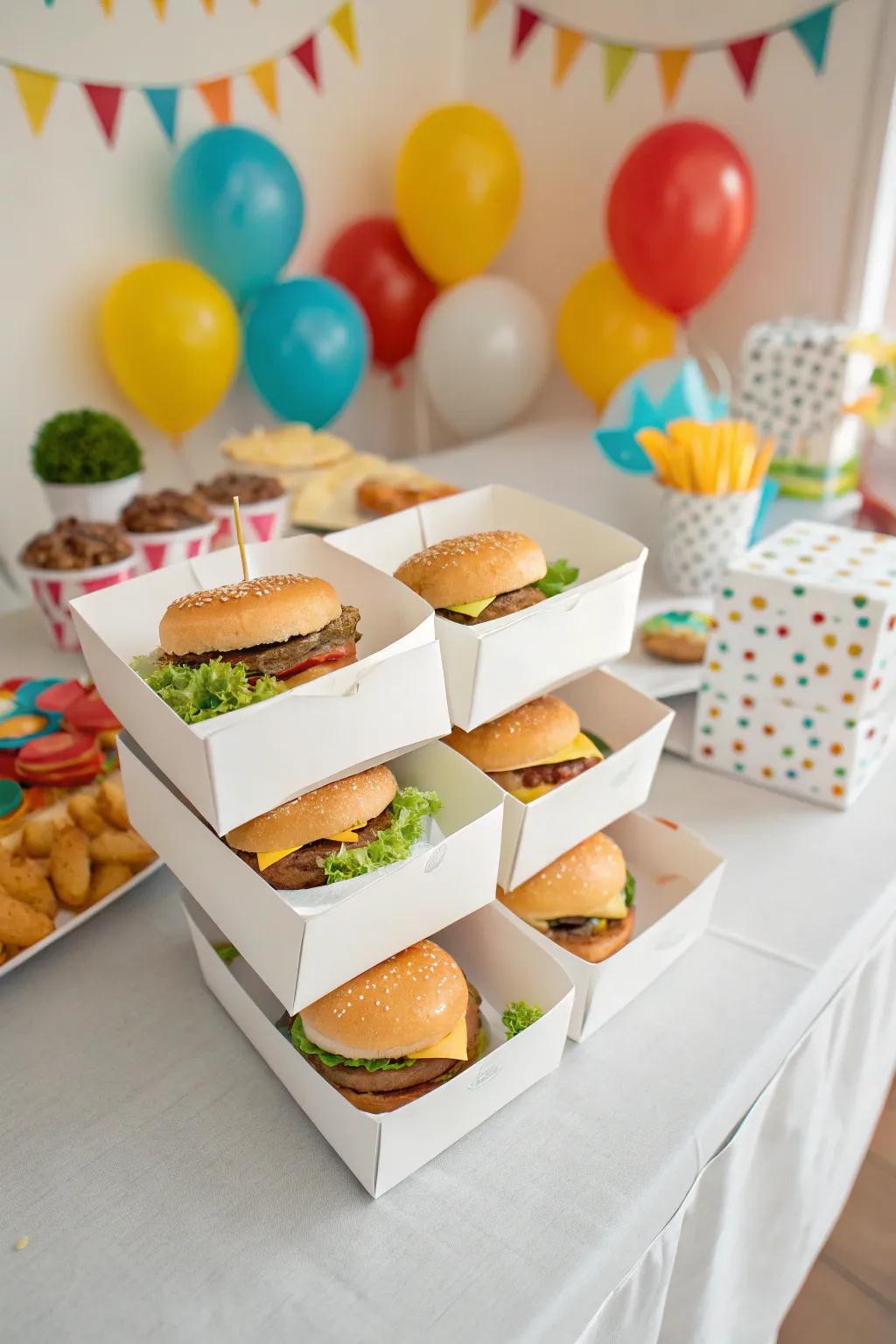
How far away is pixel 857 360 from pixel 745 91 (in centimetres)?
96

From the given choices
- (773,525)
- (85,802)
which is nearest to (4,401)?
(85,802)

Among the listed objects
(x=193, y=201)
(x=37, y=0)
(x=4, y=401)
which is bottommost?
(x=4, y=401)

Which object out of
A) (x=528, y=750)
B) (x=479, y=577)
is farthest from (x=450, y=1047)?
(x=479, y=577)

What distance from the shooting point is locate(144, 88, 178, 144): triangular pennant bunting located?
93.2 inches

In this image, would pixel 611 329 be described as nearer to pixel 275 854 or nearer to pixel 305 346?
pixel 305 346

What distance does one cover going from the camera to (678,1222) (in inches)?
30.6

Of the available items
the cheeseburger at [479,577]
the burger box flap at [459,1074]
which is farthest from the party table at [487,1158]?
the cheeseburger at [479,577]

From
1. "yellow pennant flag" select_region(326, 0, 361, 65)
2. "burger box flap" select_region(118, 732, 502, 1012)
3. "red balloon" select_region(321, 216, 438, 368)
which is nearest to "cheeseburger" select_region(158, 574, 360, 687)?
"burger box flap" select_region(118, 732, 502, 1012)

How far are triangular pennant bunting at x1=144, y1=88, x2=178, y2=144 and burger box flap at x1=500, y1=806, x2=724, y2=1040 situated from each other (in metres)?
2.20

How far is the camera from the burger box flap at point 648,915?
2.75 feet

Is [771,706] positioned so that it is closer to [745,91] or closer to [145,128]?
[745,91]

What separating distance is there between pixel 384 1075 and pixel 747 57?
2.56m

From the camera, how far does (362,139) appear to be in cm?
289

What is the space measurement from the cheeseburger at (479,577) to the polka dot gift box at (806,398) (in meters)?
1.31
